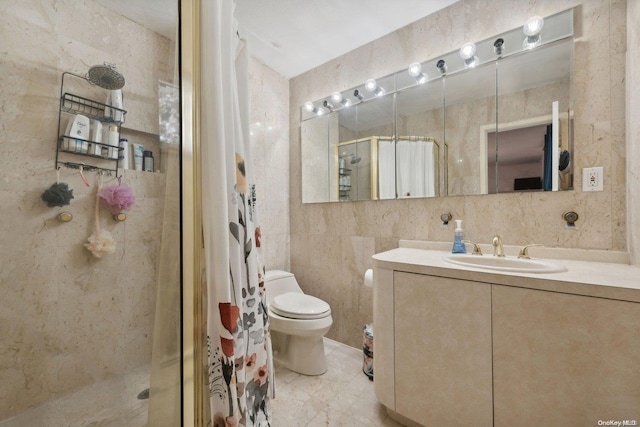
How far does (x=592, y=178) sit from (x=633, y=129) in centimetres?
24

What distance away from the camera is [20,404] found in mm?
702

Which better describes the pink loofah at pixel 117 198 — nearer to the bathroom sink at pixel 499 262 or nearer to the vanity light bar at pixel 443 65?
the bathroom sink at pixel 499 262

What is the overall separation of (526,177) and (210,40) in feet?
5.26

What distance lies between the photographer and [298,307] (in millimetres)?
1669

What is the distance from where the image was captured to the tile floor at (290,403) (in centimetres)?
74

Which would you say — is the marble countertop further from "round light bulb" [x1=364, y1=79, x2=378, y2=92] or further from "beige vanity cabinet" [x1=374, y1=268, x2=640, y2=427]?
"round light bulb" [x1=364, y1=79, x2=378, y2=92]

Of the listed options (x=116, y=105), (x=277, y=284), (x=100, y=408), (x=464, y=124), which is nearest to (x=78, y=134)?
(x=116, y=105)

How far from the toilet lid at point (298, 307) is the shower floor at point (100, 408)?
88 cm

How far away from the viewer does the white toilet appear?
1569mm

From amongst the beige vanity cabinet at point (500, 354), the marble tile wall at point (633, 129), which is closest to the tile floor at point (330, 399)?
the beige vanity cabinet at point (500, 354)

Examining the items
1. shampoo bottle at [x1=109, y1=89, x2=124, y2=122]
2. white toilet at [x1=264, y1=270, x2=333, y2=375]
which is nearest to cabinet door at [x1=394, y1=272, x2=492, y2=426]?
white toilet at [x1=264, y1=270, x2=333, y2=375]

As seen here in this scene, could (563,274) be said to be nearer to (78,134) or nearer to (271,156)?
(78,134)

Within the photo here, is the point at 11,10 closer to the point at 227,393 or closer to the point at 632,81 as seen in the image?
the point at 227,393

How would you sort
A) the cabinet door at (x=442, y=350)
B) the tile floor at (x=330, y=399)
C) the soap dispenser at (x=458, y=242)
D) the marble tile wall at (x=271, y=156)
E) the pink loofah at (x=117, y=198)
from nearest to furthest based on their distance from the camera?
the pink loofah at (x=117, y=198) → the cabinet door at (x=442, y=350) → the tile floor at (x=330, y=399) → the soap dispenser at (x=458, y=242) → the marble tile wall at (x=271, y=156)
